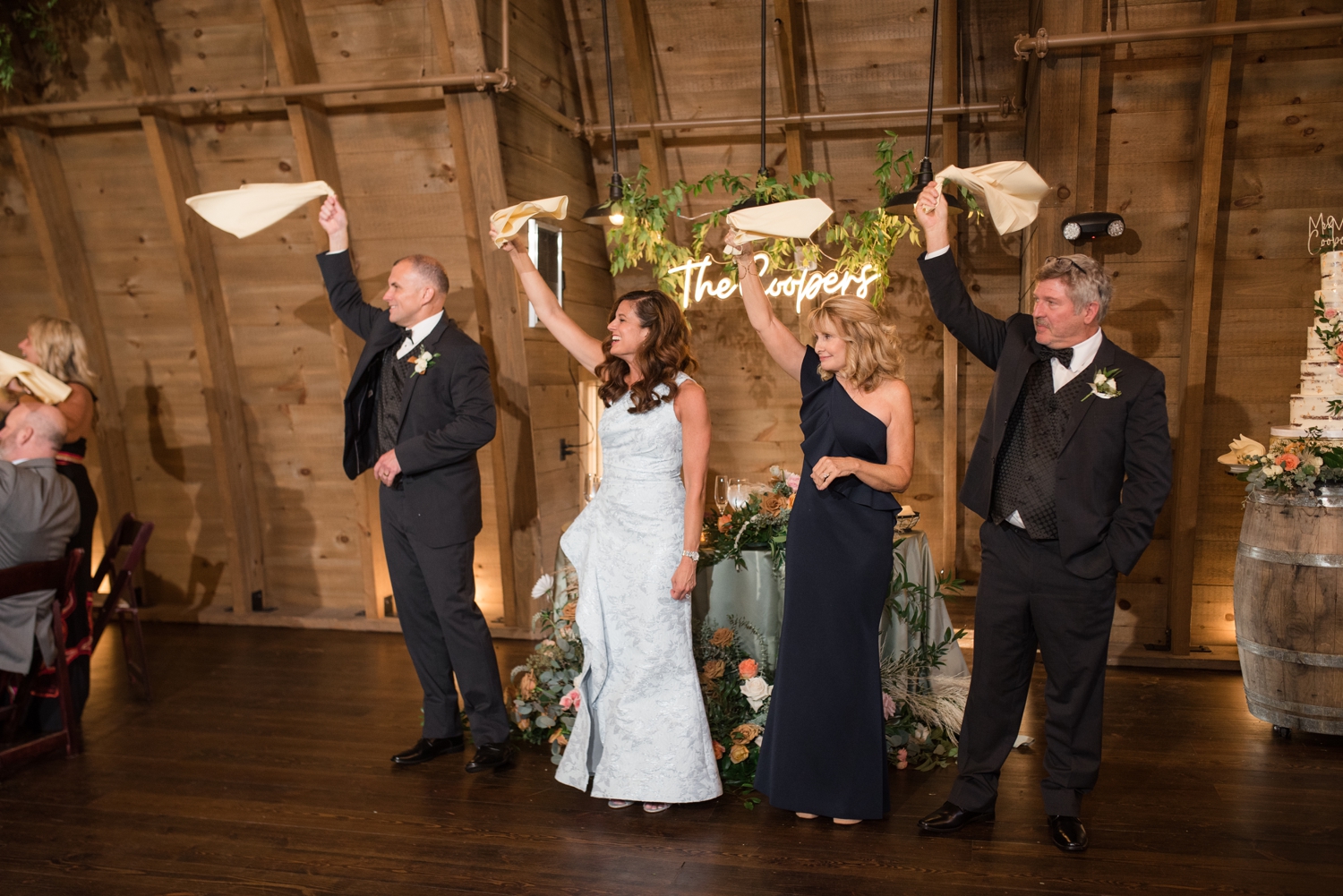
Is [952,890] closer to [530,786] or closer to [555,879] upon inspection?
[555,879]

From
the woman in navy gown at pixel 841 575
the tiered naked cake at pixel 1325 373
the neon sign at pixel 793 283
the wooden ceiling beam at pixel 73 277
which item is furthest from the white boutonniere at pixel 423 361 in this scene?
the tiered naked cake at pixel 1325 373

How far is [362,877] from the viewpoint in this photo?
9.55 feet

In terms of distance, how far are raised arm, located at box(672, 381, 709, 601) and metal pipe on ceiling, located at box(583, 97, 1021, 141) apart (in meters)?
2.55

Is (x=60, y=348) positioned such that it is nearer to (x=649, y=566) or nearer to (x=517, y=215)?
(x=517, y=215)

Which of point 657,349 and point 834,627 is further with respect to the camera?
point 657,349

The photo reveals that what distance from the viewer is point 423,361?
365 centimetres

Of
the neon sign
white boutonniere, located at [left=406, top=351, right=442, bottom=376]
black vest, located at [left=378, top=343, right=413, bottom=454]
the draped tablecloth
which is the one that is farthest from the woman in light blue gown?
the neon sign

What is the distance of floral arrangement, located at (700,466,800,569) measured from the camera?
3.70m

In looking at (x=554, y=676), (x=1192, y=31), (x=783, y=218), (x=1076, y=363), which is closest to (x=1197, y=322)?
(x=1192, y=31)

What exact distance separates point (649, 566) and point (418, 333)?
134cm

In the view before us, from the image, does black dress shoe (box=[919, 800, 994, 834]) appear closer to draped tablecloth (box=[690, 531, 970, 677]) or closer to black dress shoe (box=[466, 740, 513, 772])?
draped tablecloth (box=[690, 531, 970, 677])

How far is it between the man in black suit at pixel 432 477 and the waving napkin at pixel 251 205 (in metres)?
0.17

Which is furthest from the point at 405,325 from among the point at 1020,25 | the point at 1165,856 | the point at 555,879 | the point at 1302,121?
the point at 1302,121

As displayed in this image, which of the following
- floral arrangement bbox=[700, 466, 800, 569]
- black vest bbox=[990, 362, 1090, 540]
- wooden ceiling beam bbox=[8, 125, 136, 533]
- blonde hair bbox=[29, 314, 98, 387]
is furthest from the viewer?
wooden ceiling beam bbox=[8, 125, 136, 533]
